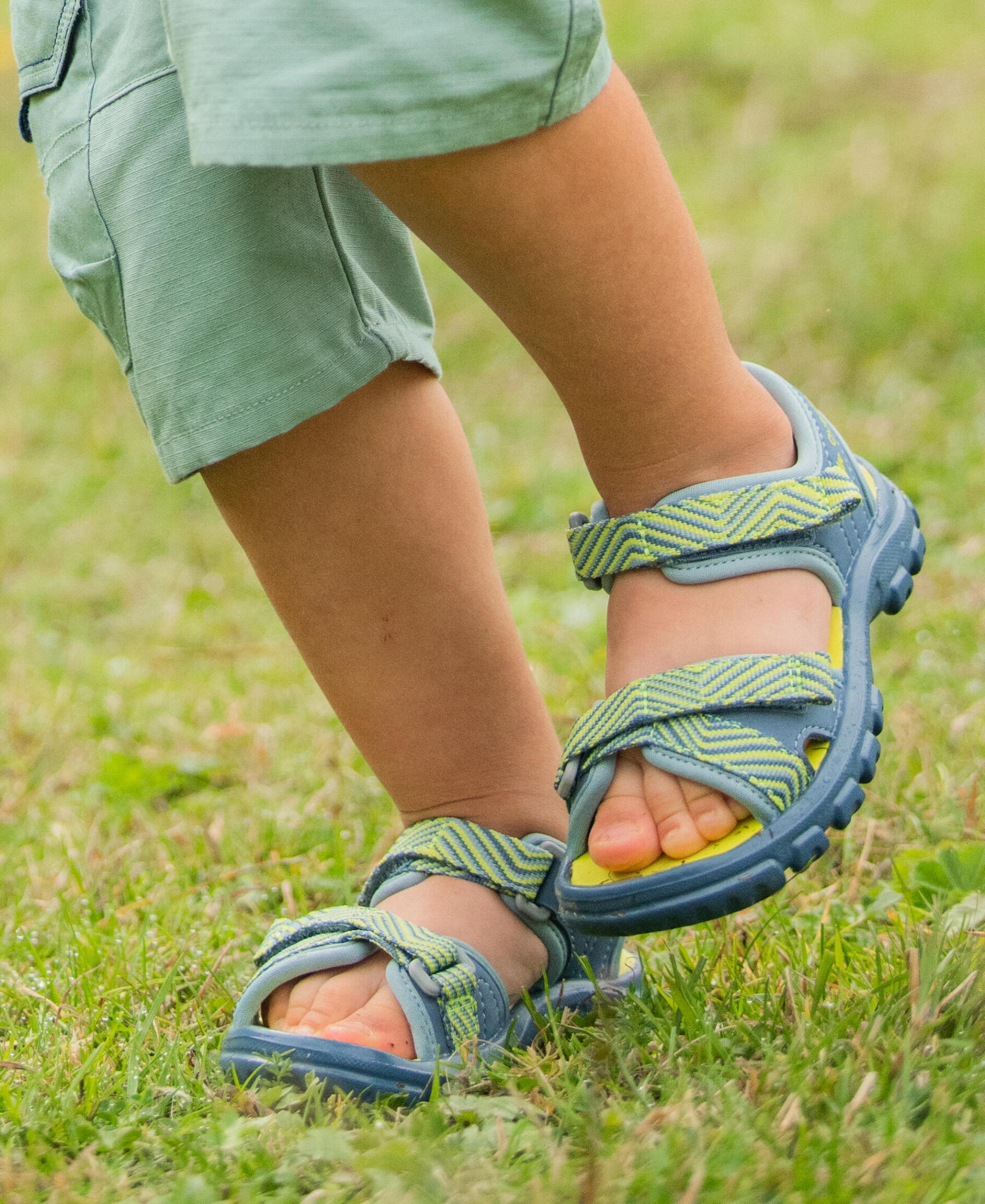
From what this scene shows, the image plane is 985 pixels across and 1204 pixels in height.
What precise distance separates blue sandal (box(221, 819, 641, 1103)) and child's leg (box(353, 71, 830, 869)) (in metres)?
0.16

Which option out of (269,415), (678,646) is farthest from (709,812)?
(269,415)

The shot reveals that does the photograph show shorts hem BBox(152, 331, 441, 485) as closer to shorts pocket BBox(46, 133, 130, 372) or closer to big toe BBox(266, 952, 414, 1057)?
shorts pocket BBox(46, 133, 130, 372)

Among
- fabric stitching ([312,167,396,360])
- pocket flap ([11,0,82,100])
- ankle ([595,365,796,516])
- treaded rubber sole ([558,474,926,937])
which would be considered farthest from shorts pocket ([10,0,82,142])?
treaded rubber sole ([558,474,926,937])

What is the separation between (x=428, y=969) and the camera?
3.51 feet

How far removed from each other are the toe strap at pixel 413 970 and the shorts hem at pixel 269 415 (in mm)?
414

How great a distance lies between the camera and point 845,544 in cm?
115

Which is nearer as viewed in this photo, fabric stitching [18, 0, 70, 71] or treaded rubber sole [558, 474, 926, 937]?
treaded rubber sole [558, 474, 926, 937]

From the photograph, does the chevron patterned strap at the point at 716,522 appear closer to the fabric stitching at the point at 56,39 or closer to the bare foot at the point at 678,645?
the bare foot at the point at 678,645

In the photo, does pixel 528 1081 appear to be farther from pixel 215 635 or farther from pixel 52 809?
pixel 215 635

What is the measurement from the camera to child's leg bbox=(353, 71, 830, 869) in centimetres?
93

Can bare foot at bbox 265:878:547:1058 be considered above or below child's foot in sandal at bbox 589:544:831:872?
below

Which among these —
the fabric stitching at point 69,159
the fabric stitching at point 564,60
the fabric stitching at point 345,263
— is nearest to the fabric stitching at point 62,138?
the fabric stitching at point 69,159

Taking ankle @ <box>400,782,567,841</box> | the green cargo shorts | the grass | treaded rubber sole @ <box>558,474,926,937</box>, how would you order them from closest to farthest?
the grass → treaded rubber sole @ <box>558,474,926,937</box> → the green cargo shorts → ankle @ <box>400,782,567,841</box>

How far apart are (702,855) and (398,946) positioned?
269 millimetres
